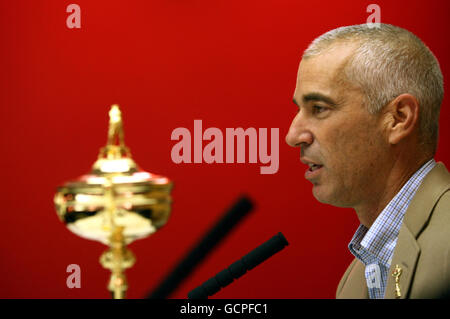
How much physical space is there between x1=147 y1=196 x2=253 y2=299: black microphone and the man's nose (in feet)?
→ 1.91

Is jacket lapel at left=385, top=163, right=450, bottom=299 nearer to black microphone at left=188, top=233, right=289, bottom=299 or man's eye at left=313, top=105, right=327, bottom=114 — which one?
Answer: man's eye at left=313, top=105, right=327, bottom=114

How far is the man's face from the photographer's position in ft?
3.18

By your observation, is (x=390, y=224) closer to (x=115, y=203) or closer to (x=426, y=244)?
(x=426, y=244)

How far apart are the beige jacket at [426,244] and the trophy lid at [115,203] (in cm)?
35

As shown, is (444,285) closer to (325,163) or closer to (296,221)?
(325,163)

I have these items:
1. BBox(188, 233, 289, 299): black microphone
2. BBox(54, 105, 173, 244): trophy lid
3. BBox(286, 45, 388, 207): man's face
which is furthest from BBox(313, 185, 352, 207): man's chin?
BBox(188, 233, 289, 299): black microphone

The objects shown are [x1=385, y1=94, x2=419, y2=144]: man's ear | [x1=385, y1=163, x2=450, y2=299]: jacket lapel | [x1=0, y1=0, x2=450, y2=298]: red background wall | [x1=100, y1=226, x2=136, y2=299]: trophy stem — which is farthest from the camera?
[x1=0, y1=0, x2=450, y2=298]: red background wall

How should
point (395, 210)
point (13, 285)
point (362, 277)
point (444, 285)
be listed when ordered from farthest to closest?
1. point (13, 285)
2. point (362, 277)
3. point (395, 210)
4. point (444, 285)

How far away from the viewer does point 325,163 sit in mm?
985

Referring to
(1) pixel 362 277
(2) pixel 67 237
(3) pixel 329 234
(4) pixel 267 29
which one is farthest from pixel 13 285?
(1) pixel 362 277

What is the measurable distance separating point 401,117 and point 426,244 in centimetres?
21

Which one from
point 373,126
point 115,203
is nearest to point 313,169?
point 373,126

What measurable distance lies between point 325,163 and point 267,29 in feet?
4.50

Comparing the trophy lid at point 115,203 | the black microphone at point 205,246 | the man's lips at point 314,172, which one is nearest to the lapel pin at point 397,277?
the man's lips at point 314,172
